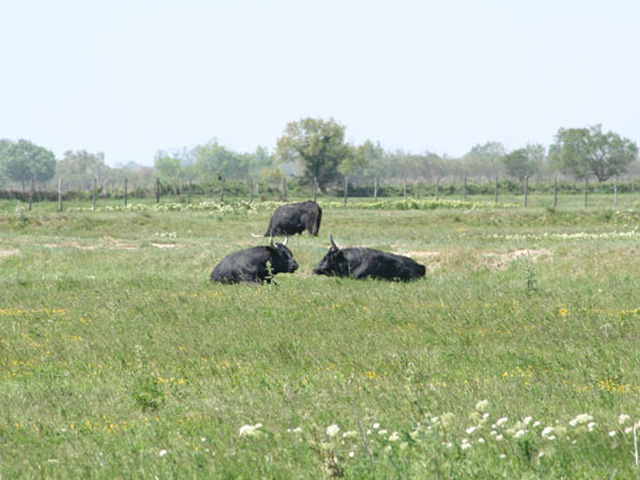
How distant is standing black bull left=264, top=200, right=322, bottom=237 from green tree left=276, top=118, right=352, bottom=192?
55.0m

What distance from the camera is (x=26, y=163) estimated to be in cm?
16688

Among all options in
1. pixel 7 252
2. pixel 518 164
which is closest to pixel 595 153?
pixel 518 164

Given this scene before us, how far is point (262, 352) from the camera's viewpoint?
9.92 meters

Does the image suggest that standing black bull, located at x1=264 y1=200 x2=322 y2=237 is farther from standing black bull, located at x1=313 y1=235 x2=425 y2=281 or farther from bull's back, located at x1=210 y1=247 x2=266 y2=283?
bull's back, located at x1=210 y1=247 x2=266 y2=283

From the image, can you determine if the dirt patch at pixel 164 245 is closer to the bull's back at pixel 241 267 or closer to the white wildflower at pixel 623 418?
the bull's back at pixel 241 267

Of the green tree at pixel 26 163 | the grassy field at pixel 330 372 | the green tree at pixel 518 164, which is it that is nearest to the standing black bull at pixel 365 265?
the grassy field at pixel 330 372

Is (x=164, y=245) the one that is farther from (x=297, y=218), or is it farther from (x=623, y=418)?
(x=623, y=418)

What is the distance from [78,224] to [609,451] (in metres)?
32.8

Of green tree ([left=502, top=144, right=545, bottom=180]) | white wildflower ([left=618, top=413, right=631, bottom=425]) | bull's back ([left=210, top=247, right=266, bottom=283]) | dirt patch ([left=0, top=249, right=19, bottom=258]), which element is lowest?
dirt patch ([left=0, top=249, right=19, bottom=258])

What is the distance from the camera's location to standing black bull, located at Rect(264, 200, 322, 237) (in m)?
32.0

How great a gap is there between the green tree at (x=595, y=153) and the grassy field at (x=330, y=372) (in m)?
82.2

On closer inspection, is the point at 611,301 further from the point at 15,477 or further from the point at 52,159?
the point at 52,159

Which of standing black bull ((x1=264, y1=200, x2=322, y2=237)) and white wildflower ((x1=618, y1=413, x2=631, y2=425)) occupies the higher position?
white wildflower ((x1=618, y1=413, x2=631, y2=425))

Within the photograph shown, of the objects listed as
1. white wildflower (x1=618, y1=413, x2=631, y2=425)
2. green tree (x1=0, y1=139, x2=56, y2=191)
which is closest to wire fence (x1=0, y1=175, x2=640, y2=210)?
white wildflower (x1=618, y1=413, x2=631, y2=425)
